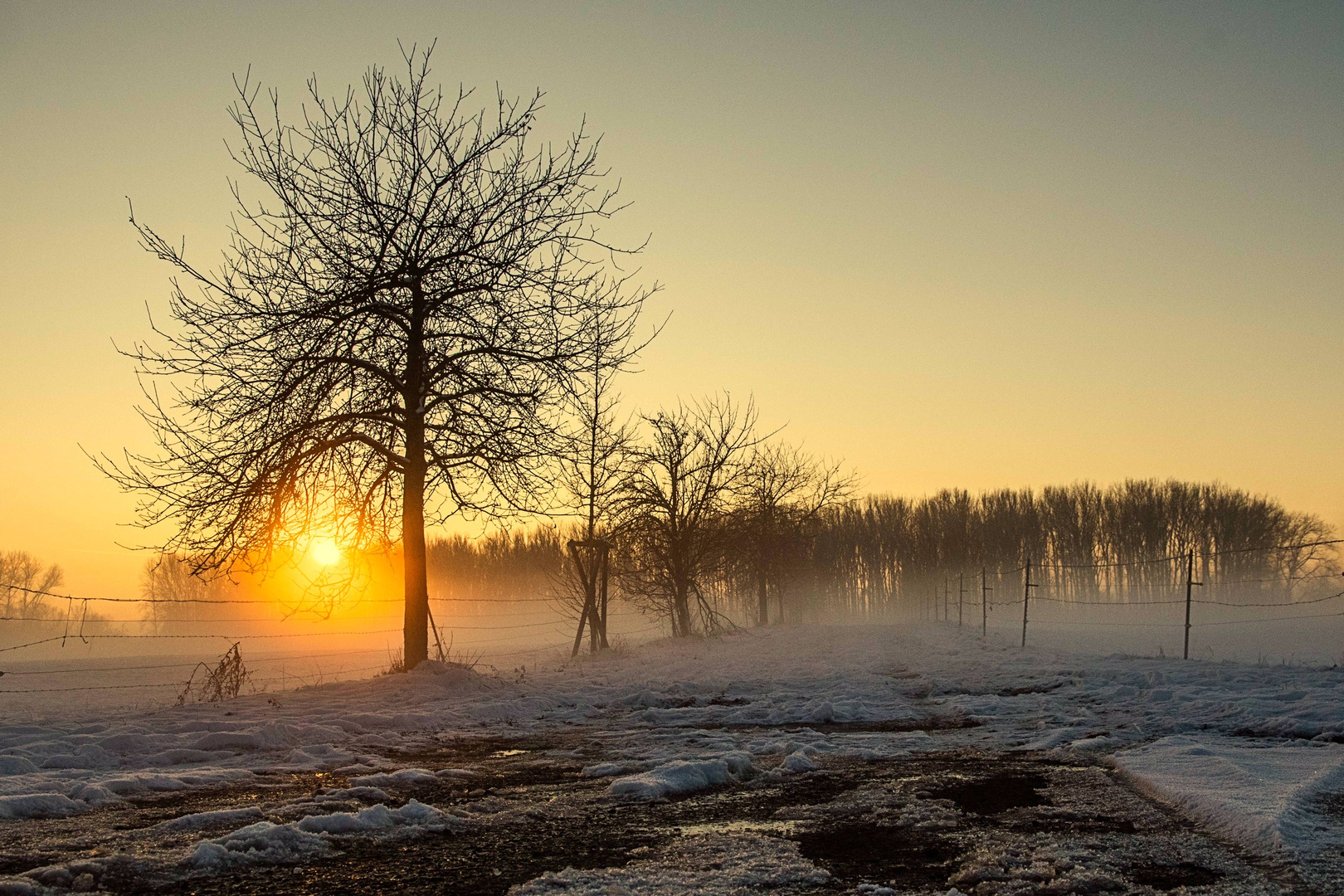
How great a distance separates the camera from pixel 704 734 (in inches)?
292

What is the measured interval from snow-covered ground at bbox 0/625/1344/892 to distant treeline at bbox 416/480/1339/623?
44.6m

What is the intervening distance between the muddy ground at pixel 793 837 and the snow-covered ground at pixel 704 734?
0.57ft

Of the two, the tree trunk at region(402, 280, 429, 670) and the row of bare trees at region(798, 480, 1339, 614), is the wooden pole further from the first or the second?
the row of bare trees at region(798, 480, 1339, 614)

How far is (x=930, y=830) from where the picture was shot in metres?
3.88

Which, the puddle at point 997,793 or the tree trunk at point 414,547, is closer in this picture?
the puddle at point 997,793

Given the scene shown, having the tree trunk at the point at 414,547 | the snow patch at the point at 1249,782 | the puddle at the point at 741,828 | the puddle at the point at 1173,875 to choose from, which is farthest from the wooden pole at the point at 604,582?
the puddle at the point at 1173,875

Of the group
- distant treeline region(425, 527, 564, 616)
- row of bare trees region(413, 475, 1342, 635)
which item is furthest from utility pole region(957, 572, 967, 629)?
distant treeline region(425, 527, 564, 616)

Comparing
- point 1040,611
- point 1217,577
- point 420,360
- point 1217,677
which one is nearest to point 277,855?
point 420,360

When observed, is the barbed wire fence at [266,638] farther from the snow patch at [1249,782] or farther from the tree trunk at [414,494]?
the snow patch at [1249,782]

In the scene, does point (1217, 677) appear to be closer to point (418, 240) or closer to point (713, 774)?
point (713, 774)

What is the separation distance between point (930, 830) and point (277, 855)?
9.14 feet

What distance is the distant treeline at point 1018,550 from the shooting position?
58969mm

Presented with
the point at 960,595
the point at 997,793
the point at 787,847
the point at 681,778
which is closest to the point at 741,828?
the point at 787,847

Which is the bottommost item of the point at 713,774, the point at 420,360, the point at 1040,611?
the point at 1040,611
